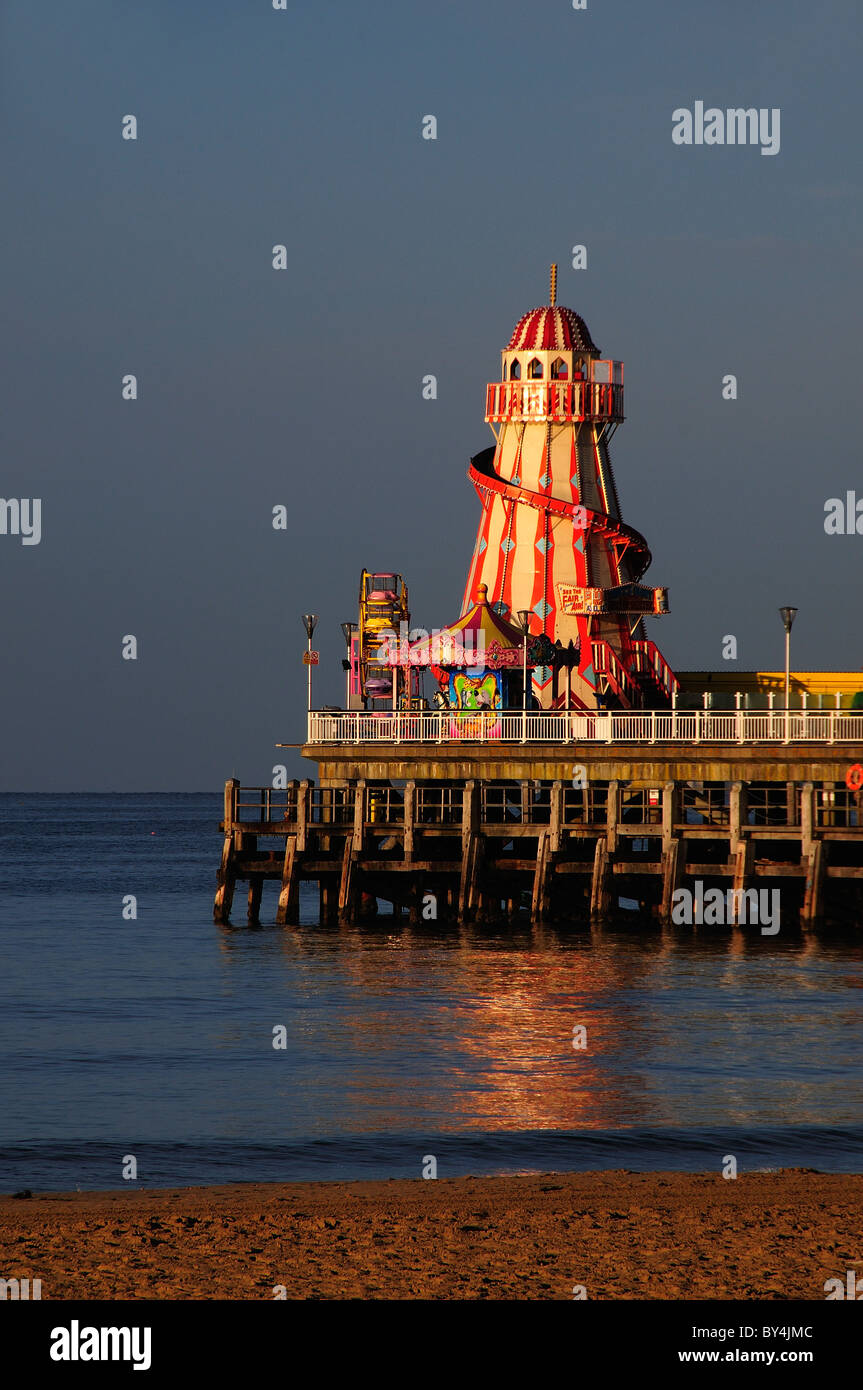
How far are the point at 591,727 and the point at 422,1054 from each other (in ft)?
56.2

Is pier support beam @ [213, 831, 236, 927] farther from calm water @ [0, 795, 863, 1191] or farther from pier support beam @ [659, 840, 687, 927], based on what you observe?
pier support beam @ [659, 840, 687, 927]

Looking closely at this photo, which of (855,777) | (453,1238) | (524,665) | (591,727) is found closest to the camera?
(453,1238)

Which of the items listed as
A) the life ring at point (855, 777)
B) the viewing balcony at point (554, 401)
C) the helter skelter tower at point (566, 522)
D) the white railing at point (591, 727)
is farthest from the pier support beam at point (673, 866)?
the viewing balcony at point (554, 401)

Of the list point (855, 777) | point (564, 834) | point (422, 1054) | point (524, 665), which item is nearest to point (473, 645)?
point (524, 665)

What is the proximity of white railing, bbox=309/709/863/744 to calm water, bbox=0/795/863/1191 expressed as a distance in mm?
4514

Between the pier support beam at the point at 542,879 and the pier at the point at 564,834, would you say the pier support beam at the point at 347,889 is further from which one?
the pier support beam at the point at 542,879

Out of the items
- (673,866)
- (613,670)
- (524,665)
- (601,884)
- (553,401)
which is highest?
(553,401)

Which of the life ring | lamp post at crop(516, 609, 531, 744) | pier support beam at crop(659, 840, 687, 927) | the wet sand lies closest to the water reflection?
pier support beam at crop(659, 840, 687, 927)

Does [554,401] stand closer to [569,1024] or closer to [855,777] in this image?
[855,777]

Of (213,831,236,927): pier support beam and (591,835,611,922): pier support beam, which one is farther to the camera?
(213,831,236,927): pier support beam

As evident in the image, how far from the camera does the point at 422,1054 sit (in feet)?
95.1

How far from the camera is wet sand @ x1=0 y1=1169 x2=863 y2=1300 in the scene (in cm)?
1479

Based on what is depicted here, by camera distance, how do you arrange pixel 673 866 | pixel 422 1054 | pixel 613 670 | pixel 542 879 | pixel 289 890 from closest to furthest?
pixel 422 1054
pixel 673 866
pixel 542 879
pixel 289 890
pixel 613 670

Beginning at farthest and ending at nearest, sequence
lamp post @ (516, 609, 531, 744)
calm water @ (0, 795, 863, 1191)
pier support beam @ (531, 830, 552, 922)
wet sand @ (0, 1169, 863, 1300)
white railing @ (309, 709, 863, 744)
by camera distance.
Result: lamp post @ (516, 609, 531, 744)
pier support beam @ (531, 830, 552, 922)
white railing @ (309, 709, 863, 744)
calm water @ (0, 795, 863, 1191)
wet sand @ (0, 1169, 863, 1300)
